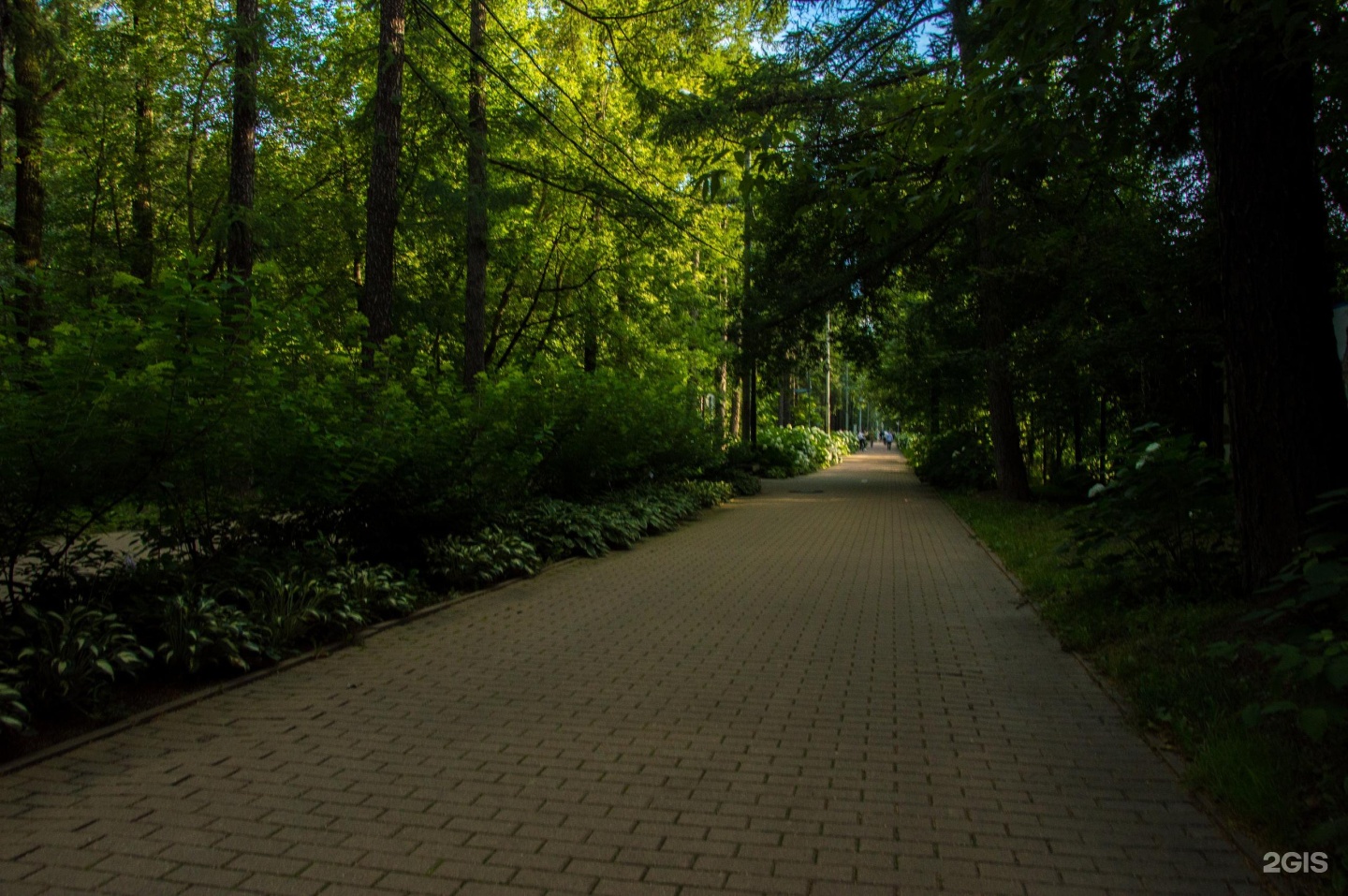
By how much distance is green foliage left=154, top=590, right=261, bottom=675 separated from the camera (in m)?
5.45

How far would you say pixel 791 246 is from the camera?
21.8 m

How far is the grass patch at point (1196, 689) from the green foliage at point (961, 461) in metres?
14.8

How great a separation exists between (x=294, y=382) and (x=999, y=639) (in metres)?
6.22

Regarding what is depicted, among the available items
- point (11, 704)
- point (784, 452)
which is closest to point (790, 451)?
point (784, 452)

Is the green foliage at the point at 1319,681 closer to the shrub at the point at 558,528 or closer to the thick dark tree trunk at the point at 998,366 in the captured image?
the shrub at the point at 558,528

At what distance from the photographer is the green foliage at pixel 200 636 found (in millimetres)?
5445

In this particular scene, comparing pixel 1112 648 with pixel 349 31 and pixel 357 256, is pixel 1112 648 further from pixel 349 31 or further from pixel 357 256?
pixel 349 31

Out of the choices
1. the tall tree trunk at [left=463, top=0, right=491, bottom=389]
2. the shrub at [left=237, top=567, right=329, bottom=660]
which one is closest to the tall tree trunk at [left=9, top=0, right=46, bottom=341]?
the tall tree trunk at [left=463, top=0, right=491, bottom=389]

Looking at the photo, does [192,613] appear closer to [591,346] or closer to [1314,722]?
[1314,722]

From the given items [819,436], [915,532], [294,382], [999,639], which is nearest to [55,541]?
[294,382]

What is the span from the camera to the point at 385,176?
11953 mm

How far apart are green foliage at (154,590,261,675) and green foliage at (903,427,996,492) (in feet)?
67.7

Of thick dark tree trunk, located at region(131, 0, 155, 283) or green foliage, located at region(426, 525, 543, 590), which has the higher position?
thick dark tree trunk, located at region(131, 0, 155, 283)

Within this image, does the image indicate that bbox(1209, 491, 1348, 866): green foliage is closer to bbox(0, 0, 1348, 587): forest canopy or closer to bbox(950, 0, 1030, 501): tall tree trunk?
bbox(0, 0, 1348, 587): forest canopy
